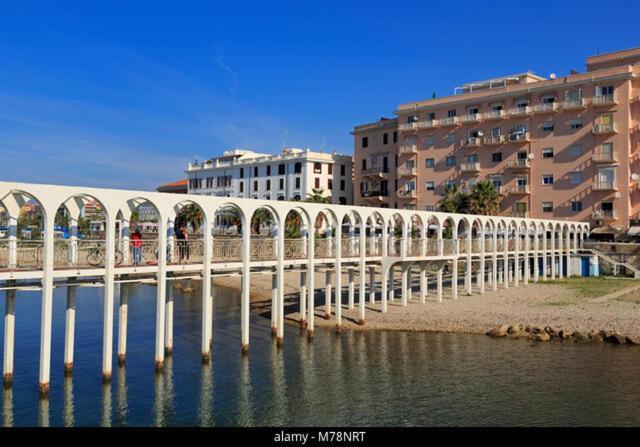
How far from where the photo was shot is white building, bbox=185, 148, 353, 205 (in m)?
78.9

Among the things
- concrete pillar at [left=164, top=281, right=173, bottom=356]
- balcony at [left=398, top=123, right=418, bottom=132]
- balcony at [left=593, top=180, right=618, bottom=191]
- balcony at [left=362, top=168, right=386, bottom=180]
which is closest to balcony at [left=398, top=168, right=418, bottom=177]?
balcony at [left=362, top=168, right=386, bottom=180]

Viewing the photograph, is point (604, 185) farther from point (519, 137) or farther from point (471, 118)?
point (471, 118)

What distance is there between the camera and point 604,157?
5766 centimetres

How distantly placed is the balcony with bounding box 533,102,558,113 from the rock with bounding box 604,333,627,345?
120 feet

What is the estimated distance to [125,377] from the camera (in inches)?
877

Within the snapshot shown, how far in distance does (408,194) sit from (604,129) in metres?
23.3

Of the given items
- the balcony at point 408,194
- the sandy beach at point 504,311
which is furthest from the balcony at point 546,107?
Result: the sandy beach at point 504,311

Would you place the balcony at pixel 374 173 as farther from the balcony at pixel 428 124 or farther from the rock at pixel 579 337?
the rock at pixel 579 337

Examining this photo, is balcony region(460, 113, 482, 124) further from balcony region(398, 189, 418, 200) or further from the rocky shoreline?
the rocky shoreline

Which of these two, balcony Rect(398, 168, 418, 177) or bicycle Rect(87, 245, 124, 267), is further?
balcony Rect(398, 168, 418, 177)

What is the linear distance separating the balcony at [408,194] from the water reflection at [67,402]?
55068 millimetres

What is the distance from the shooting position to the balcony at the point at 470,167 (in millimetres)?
66438

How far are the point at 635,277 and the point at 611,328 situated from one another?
77.3 ft
